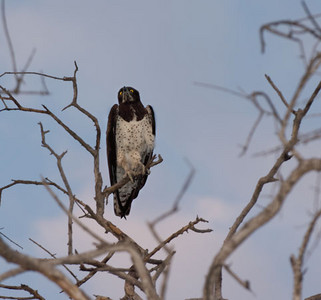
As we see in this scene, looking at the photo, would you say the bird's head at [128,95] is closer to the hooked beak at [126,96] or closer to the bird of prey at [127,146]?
the hooked beak at [126,96]

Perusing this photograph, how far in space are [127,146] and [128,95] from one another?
3.41 feet

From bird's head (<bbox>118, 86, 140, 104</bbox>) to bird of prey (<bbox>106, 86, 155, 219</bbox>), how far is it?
0.45ft

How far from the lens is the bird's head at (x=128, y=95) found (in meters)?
9.50

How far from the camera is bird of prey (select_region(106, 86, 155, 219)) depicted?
28.9 ft

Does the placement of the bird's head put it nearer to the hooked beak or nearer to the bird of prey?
the hooked beak

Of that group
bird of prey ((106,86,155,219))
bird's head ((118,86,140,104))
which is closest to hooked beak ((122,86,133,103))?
bird's head ((118,86,140,104))

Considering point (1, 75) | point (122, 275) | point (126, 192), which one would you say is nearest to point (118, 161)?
point (126, 192)

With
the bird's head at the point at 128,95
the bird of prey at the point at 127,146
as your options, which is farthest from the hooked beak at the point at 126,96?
the bird of prey at the point at 127,146

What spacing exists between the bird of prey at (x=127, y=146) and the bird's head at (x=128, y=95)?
0.14m

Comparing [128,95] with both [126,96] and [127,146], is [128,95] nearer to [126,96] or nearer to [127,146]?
[126,96]

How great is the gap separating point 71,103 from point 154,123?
319 centimetres

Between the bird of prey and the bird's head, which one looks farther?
the bird's head

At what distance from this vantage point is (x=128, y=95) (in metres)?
9.51

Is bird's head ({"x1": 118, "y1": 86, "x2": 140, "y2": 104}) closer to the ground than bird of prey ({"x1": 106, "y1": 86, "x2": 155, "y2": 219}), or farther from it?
farther from it
